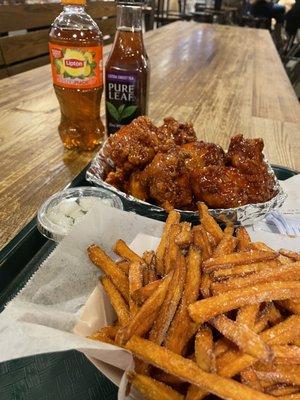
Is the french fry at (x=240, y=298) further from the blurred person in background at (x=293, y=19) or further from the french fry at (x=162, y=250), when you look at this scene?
the blurred person in background at (x=293, y=19)

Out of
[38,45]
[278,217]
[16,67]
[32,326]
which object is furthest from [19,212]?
[38,45]

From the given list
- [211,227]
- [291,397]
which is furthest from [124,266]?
[291,397]

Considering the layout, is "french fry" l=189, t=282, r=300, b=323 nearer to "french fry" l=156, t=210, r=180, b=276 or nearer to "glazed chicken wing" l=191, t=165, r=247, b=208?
"french fry" l=156, t=210, r=180, b=276

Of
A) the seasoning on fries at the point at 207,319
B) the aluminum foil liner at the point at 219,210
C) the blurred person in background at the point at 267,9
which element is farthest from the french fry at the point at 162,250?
the blurred person in background at the point at 267,9

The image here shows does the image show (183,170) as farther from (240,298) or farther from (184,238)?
(240,298)

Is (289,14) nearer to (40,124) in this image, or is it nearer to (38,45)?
(38,45)

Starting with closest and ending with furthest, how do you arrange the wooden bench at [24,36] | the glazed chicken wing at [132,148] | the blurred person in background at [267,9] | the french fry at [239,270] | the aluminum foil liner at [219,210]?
the french fry at [239,270] < the aluminum foil liner at [219,210] < the glazed chicken wing at [132,148] < the wooden bench at [24,36] < the blurred person in background at [267,9]
